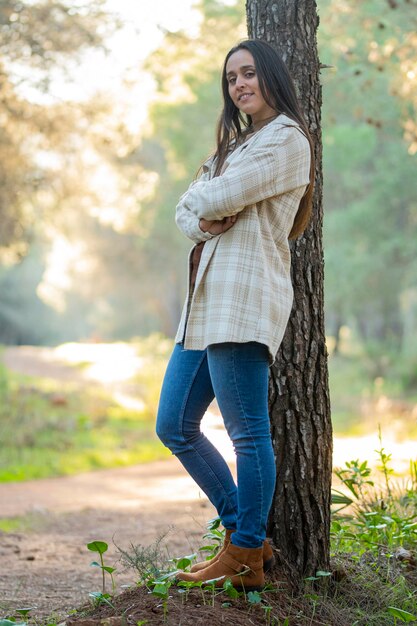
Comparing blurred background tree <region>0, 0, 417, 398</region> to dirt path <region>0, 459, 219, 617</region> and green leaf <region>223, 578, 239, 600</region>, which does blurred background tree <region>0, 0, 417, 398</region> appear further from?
dirt path <region>0, 459, 219, 617</region>

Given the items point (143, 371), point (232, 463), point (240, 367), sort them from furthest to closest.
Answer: point (143, 371)
point (232, 463)
point (240, 367)

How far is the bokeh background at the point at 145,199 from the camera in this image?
1009 centimetres

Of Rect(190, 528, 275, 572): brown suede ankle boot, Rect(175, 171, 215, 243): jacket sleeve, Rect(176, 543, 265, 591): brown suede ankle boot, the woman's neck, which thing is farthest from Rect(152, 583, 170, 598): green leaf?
the woman's neck

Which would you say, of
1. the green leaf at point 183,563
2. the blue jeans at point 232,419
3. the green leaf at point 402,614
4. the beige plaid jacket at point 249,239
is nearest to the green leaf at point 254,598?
the blue jeans at point 232,419

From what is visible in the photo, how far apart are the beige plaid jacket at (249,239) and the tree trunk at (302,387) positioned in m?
0.43

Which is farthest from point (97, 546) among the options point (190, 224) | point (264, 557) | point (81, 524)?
point (81, 524)

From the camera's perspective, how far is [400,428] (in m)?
11.9

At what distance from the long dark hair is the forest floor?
1.47 meters

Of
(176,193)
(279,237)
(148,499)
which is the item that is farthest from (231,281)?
(176,193)

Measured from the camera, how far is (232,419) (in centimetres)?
311

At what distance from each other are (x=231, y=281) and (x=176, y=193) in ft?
78.0

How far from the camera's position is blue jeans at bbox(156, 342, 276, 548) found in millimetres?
3088

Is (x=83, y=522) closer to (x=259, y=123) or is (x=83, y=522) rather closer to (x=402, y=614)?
(x=402, y=614)

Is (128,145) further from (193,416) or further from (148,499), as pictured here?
(193,416)
